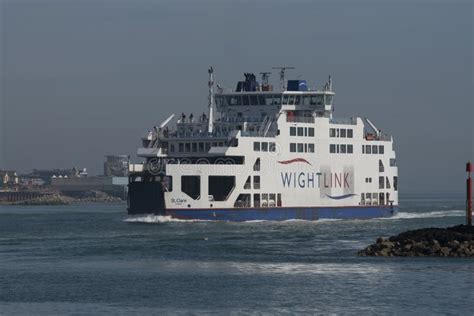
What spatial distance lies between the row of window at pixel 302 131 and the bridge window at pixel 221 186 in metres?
6.21

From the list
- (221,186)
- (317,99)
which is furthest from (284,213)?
(317,99)

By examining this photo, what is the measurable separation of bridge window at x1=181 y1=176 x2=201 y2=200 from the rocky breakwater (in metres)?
19.0

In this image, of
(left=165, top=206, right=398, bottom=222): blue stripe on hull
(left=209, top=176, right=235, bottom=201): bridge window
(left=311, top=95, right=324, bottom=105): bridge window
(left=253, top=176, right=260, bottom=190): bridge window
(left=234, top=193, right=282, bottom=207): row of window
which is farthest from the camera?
(left=311, top=95, right=324, bottom=105): bridge window

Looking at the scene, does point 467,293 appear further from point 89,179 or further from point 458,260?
point 89,179

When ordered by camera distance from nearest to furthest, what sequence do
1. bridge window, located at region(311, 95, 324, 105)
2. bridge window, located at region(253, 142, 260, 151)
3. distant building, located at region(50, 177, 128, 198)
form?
bridge window, located at region(253, 142, 260, 151) → bridge window, located at region(311, 95, 324, 105) → distant building, located at region(50, 177, 128, 198)

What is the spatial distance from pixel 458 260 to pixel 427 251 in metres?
2.27

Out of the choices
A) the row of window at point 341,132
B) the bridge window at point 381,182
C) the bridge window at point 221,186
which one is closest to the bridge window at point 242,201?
the bridge window at point 221,186

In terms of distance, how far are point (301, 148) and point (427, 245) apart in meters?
26.5

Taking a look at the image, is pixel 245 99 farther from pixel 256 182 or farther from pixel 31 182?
pixel 31 182

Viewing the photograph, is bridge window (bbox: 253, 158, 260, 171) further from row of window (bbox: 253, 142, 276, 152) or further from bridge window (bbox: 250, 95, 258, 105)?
bridge window (bbox: 250, 95, 258, 105)

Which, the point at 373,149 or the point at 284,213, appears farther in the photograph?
the point at 373,149

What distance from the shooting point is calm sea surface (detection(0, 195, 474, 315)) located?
117 ft

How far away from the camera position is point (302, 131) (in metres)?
75.7

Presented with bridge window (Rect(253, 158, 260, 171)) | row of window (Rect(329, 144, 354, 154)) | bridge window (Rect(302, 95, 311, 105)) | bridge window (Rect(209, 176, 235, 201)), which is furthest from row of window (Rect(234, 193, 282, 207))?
bridge window (Rect(302, 95, 311, 105))
